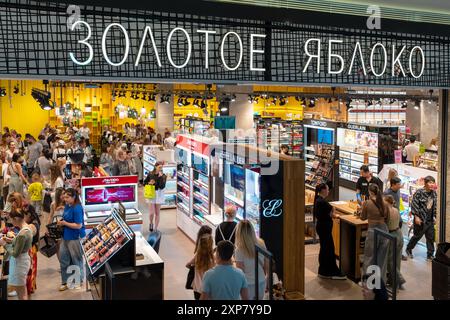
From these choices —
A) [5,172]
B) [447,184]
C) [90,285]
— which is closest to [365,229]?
[447,184]

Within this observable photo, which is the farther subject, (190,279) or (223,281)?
(190,279)

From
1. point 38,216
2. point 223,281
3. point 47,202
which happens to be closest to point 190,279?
point 223,281

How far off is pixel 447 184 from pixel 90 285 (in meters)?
4.92

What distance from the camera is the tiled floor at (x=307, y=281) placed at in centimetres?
685

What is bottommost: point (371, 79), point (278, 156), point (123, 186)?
point (123, 186)

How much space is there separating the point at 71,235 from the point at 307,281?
11.0ft

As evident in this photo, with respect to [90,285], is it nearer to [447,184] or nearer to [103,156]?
[447,184]

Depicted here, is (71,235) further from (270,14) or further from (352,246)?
(270,14)

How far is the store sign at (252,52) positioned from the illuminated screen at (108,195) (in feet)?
15.7

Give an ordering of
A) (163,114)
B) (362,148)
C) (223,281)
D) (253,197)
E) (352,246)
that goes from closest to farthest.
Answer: (223,281) < (253,197) < (352,246) < (362,148) < (163,114)

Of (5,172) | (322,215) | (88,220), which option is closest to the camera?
(322,215)

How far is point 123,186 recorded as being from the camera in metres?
8.53

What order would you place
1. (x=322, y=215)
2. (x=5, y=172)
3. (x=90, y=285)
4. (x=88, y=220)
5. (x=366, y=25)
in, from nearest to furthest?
(x=366, y=25) → (x=90, y=285) → (x=322, y=215) → (x=88, y=220) → (x=5, y=172)

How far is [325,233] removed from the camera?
7430mm
